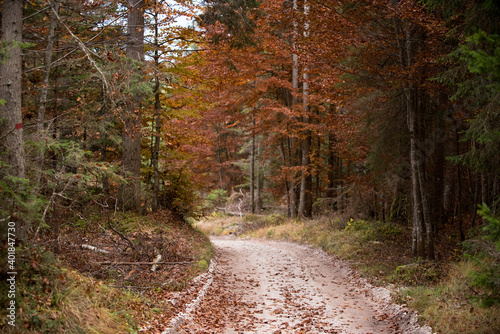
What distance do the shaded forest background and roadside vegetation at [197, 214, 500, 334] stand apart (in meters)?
0.77

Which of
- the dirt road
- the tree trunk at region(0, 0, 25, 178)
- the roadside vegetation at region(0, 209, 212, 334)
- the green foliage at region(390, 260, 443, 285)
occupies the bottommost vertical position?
the dirt road

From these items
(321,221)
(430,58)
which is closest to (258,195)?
(321,221)

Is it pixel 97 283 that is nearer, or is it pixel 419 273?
pixel 97 283

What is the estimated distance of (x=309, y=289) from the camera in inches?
360

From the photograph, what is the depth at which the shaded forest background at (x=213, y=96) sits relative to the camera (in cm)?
617

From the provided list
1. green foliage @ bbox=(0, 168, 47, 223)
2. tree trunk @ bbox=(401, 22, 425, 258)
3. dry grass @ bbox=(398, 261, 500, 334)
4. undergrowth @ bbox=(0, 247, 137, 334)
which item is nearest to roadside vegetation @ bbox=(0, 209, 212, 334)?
undergrowth @ bbox=(0, 247, 137, 334)

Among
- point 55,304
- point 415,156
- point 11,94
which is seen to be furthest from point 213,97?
point 55,304

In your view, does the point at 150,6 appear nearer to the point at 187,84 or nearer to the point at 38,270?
the point at 187,84

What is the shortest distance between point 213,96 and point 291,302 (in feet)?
31.6

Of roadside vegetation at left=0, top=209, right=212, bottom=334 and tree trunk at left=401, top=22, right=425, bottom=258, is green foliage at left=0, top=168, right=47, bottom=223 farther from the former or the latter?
tree trunk at left=401, top=22, right=425, bottom=258

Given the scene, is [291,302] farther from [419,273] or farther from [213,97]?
[213,97]

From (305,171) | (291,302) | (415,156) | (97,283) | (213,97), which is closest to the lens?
(97,283)

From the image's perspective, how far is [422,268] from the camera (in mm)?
8414

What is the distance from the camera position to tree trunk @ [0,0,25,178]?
5.50m
